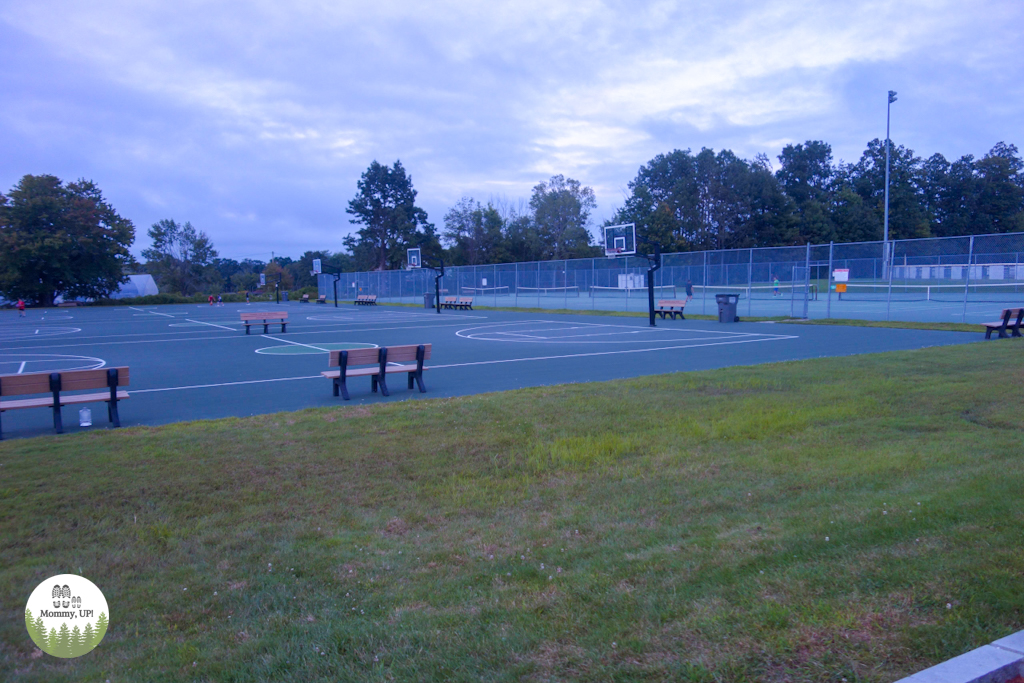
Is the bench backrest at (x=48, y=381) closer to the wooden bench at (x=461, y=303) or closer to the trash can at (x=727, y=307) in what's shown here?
the trash can at (x=727, y=307)

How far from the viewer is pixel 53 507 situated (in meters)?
6.15

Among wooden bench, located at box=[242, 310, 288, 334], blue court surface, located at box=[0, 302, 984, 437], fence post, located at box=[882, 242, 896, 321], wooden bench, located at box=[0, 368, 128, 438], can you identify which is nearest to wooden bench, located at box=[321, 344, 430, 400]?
blue court surface, located at box=[0, 302, 984, 437]

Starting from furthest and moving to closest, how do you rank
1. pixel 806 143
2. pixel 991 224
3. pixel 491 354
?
1. pixel 806 143
2. pixel 991 224
3. pixel 491 354

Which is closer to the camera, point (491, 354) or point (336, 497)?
point (336, 497)

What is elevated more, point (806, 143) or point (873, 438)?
point (806, 143)

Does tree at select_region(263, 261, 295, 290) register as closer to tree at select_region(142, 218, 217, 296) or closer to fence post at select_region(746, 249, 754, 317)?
tree at select_region(142, 218, 217, 296)

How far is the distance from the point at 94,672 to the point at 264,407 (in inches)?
307

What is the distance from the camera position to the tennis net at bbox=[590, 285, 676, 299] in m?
37.0

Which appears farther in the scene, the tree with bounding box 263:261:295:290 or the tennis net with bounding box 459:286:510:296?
the tree with bounding box 263:261:295:290

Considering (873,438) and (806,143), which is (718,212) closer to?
(806,143)

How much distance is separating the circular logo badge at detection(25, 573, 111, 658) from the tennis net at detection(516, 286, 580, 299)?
38.8 meters

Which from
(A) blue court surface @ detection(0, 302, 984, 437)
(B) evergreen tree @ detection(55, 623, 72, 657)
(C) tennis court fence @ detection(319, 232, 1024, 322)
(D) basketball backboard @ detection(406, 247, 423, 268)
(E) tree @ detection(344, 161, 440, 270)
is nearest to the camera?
(B) evergreen tree @ detection(55, 623, 72, 657)

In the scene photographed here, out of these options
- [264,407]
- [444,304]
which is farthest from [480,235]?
[264,407]

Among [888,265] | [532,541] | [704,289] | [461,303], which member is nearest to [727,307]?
[704,289]
